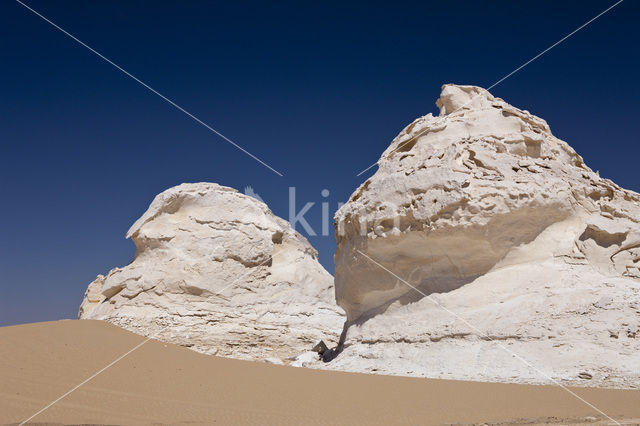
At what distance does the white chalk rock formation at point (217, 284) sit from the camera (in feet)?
63.3

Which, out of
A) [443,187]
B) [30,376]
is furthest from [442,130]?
[30,376]

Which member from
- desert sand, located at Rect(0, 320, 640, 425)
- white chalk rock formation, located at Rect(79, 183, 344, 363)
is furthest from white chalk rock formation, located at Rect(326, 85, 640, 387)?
white chalk rock formation, located at Rect(79, 183, 344, 363)

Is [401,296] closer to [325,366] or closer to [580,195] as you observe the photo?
[325,366]

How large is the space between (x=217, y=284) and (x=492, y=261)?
42.3 feet

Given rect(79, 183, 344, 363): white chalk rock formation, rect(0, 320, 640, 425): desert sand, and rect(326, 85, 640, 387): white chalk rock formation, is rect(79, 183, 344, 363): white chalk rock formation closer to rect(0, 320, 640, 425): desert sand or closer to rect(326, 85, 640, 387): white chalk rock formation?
rect(326, 85, 640, 387): white chalk rock formation

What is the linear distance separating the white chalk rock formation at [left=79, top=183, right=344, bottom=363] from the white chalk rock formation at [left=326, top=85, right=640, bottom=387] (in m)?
8.25

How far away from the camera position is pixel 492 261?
10102mm

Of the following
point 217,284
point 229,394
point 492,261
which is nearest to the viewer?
point 229,394

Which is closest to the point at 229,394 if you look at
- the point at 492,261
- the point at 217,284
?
the point at 492,261

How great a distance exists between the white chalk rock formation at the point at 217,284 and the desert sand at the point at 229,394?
1087 centimetres

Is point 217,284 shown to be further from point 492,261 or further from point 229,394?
point 229,394

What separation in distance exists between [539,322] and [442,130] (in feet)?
16.2

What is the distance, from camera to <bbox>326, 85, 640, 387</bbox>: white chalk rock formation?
327 inches

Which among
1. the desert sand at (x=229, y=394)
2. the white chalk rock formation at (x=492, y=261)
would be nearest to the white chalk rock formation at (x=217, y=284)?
the white chalk rock formation at (x=492, y=261)
